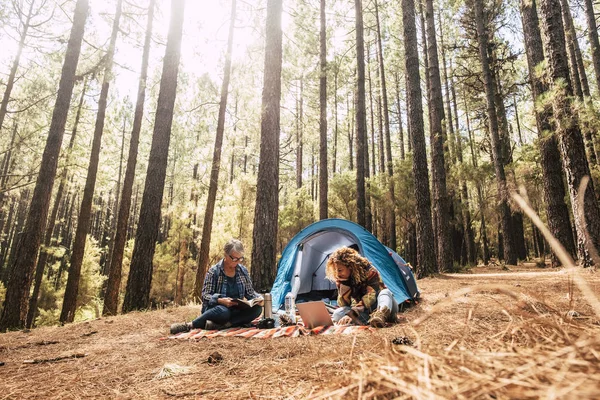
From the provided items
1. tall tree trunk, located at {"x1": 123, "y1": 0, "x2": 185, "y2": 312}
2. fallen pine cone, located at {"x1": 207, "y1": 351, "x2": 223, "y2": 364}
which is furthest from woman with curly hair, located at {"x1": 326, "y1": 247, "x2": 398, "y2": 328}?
tall tree trunk, located at {"x1": 123, "y1": 0, "x2": 185, "y2": 312}

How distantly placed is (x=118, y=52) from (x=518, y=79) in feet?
51.8

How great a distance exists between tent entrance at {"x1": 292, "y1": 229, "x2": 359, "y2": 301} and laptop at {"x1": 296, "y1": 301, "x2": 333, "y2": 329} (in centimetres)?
229

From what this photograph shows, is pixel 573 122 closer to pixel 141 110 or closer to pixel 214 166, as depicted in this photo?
pixel 214 166

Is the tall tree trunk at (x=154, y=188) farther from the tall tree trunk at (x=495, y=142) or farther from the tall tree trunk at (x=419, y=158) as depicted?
the tall tree trunk at (x=495, y=142)

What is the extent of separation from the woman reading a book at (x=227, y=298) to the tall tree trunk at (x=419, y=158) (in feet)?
17.0

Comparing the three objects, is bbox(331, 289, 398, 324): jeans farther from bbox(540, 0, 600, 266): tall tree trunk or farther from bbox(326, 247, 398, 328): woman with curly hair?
bbox(540, 0, 600, 266): tall tree trunk

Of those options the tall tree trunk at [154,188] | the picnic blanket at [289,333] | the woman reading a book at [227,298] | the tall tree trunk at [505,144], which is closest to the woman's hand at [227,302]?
the woman reading a book at [227,298]

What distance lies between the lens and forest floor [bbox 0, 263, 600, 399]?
57 cm

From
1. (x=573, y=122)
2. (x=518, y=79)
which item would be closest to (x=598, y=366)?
(x=573, y=122)

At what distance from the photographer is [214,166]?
10.3 meters

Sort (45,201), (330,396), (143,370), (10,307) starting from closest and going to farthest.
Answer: (330,396)
(143,370)
(10,307)
(45,201)

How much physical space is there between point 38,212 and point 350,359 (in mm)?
7511

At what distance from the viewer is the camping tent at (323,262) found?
204 inches

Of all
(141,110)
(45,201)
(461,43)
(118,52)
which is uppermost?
(461,43)
